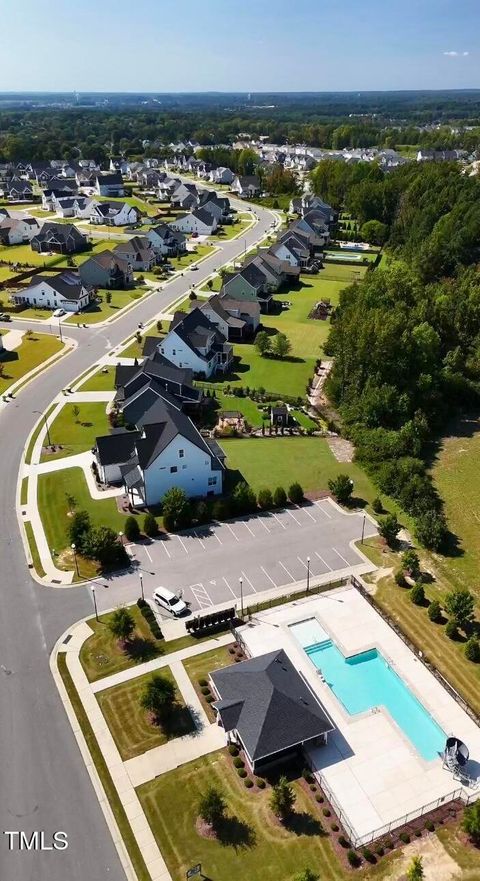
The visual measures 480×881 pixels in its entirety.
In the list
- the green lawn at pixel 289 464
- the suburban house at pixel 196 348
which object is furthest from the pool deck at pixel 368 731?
the suburban house at pixel 196 348

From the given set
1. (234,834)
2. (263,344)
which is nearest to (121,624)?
(234,834)

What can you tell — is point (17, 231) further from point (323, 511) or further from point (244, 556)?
point (244, 556)

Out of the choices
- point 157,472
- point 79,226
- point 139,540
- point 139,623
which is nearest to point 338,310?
point 157,472

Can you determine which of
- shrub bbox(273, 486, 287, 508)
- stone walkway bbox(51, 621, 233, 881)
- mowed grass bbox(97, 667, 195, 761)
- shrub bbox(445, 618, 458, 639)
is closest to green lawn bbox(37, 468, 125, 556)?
stone walkway bbox(51, 621, 233, 881)

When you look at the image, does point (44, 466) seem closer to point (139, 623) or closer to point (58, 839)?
point (139, 623)

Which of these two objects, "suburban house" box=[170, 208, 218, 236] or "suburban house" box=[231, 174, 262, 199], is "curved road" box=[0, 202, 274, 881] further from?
"suburban house" box=[231, 174, 262, 199]

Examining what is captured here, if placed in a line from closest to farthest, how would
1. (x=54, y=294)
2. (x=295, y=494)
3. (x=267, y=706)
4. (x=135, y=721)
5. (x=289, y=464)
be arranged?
(x=267, y=706) → (x=135, y=721) → (x=295, y=494) → (x=289, y=464) → (x=54, y=294)
